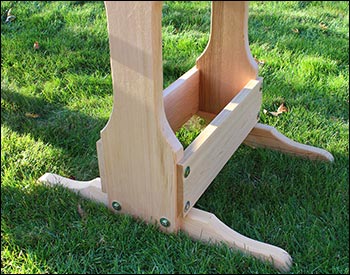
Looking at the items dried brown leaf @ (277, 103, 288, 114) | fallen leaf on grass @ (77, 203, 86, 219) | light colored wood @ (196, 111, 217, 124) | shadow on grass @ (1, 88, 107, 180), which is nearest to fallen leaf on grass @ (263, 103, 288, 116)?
dried brown leaf @ (277, 103, 288, 114)

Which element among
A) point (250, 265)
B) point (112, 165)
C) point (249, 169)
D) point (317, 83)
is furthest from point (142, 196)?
point (317, 83)

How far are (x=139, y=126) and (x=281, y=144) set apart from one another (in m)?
0.78

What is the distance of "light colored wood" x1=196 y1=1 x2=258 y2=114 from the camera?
1.65 m

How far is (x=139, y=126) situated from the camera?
1.31 m

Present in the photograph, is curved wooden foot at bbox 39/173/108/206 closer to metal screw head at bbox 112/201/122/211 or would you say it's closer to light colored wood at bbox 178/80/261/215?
metal screw head at bbox 112/201/122/211

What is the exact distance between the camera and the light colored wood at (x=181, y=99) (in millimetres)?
1699

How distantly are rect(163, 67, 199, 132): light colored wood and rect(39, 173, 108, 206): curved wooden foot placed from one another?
336 millimetres

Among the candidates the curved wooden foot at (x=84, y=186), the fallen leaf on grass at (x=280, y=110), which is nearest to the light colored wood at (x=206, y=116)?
the fallen leaf on grass at (x=280, y=110)

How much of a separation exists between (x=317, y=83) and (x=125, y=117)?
1.39m

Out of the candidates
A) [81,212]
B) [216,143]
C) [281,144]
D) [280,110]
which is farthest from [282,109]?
[81,212]

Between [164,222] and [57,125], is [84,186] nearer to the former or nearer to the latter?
[164,222]

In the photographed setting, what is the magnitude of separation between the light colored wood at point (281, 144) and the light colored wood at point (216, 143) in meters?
0.10

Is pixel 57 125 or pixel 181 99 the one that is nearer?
pixel 181 99

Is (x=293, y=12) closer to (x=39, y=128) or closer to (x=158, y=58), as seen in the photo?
(x=39, y=128)
